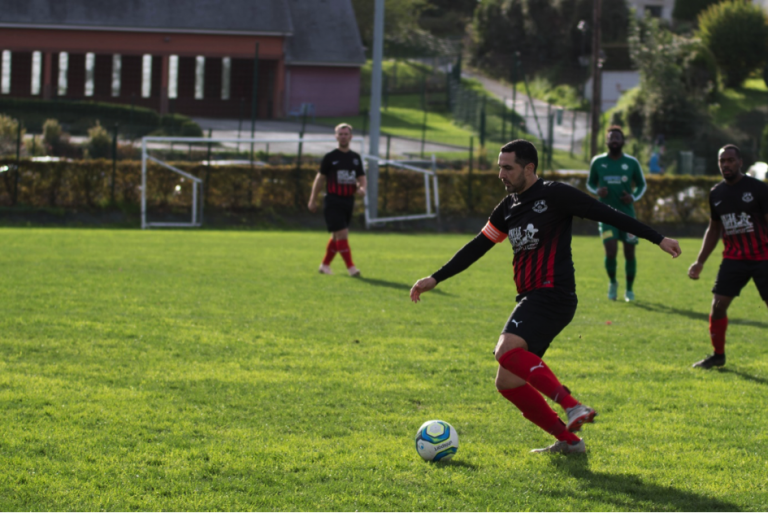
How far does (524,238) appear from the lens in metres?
4.88

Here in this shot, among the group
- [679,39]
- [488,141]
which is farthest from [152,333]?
[679,39]

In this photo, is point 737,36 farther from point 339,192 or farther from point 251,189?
point 339,192

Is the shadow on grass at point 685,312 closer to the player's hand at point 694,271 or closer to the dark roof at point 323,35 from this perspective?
the player's hand at point 694,271

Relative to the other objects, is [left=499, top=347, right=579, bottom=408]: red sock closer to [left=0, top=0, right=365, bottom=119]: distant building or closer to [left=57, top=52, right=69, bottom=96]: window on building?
[left=0, top=0, right=365, bottom=119]: distant building

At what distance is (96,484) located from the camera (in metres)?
4.15

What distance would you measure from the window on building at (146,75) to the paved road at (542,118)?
17.9 m

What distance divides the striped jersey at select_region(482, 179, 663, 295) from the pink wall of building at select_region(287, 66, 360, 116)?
127 ft

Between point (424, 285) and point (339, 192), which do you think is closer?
point (424, 285)

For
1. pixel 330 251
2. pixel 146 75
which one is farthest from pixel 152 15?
pixel 330 251

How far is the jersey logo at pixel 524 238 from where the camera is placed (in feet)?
15.9

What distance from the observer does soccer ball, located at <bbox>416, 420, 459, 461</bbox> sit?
4645 mm

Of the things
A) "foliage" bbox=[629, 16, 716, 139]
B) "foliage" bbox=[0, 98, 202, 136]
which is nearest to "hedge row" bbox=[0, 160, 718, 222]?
"foliage" bbox=[0, 98, 202, 136]

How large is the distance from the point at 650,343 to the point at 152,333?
15.8 feet

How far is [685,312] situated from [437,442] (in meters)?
6.40
